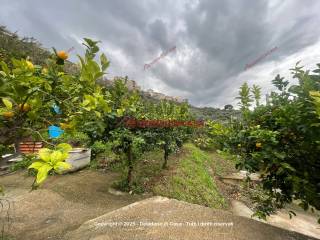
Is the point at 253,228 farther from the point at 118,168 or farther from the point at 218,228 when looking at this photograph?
the point at 118,168

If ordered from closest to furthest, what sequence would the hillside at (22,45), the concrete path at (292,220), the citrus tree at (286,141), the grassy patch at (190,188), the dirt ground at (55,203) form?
the citrus tree at (286,141) < the dirt ground at (55,203) < the concrete path at (292,220) < the grassy patch at (190,188) < the hillside at (22,45)

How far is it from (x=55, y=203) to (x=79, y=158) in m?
2.61

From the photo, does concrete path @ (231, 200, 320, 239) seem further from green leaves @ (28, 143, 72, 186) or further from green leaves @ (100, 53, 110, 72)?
green leaves @ (28, 143, 72, 186)

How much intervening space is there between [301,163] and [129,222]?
2.38 meters

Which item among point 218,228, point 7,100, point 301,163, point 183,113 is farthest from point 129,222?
point 183,113

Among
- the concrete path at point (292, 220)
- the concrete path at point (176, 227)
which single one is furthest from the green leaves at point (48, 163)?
the concrete path at point (292, 220)

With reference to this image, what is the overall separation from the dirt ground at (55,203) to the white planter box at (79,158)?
0.34m

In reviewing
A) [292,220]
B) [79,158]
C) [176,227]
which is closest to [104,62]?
[176,227]

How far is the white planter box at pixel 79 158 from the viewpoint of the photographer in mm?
7223

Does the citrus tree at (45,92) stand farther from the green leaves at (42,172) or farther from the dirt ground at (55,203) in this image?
the dirt ground at (55,203)

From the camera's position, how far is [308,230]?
544 centimetres

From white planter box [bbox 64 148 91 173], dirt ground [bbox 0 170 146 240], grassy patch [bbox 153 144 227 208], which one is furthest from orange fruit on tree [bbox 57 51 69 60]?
white planter box [bbox 64 148 91 173]

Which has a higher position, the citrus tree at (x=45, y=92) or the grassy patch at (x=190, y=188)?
the citrus tree at (x=45, y=92)

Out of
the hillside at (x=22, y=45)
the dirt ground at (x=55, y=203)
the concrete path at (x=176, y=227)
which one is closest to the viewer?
the concrete path at (x=176, y=227)
